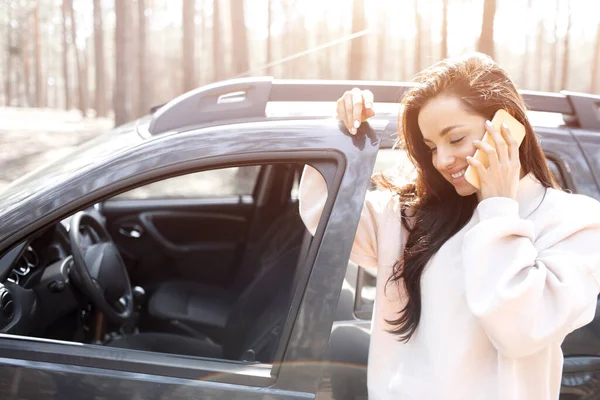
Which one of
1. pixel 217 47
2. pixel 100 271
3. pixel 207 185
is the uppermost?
pixel 100 271

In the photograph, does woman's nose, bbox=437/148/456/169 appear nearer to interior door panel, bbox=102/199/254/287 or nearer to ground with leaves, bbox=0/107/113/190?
interior door panel, bbox=102/199/254/287

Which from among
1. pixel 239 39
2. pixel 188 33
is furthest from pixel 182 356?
pixel 188 33

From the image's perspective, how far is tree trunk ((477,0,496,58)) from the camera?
291 inches

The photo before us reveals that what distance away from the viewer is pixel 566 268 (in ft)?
5.03

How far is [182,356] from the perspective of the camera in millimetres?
1893

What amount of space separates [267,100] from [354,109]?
386mm

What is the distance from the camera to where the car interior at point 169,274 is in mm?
2555

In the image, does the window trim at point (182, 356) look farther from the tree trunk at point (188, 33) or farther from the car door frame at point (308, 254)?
the tree trunk at point (188, 33)

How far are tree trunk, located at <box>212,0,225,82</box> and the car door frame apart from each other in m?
17.5

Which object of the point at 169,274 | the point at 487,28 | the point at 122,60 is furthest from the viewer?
the point at 122,60

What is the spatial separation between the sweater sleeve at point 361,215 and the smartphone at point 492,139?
33cm

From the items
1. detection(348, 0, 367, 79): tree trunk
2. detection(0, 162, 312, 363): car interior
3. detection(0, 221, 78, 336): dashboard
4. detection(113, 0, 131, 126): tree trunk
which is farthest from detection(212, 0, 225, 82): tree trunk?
detection(0, 221, 78, 336): dashboard

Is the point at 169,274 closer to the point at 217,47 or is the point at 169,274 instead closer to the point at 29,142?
the point at 217,47

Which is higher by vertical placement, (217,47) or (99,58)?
(217,47)
